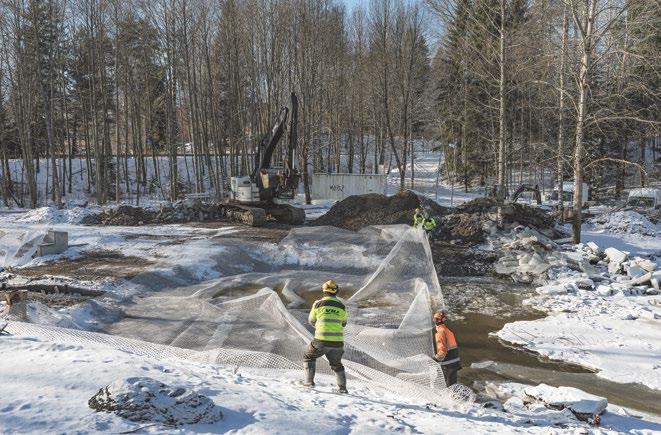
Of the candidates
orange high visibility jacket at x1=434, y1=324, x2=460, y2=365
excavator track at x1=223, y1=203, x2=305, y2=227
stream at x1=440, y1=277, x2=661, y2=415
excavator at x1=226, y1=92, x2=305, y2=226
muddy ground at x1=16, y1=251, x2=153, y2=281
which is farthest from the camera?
excavator track at x1=223, y1=203, x2=305, y2=227

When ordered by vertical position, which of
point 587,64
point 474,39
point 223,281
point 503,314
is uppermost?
point 474,39

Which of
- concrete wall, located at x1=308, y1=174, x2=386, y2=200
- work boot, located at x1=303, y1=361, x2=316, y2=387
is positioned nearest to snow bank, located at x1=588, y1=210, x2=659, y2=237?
concrete wall, located at x1=308, y1=174, x2=386, y2=200

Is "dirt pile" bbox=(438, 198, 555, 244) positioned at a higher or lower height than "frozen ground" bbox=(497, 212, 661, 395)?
higher

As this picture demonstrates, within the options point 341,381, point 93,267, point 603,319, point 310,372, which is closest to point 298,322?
point 310,372

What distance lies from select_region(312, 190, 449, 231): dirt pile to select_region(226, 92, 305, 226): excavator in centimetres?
157

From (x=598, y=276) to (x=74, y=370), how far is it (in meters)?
12.4

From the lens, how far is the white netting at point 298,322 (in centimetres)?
716

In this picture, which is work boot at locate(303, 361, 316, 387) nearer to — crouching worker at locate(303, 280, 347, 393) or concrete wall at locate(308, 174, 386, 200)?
crouching worker at locate(303, 280, 347, 393)

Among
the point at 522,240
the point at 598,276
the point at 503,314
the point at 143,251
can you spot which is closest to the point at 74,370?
the point at 503,314

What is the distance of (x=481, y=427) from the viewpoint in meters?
5.48

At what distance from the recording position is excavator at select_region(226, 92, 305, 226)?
20016 millimetres

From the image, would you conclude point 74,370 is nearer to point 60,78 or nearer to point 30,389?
point 30,389

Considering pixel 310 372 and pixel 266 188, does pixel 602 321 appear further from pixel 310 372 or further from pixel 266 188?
pixel 266 188

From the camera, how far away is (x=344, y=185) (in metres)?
29.9
